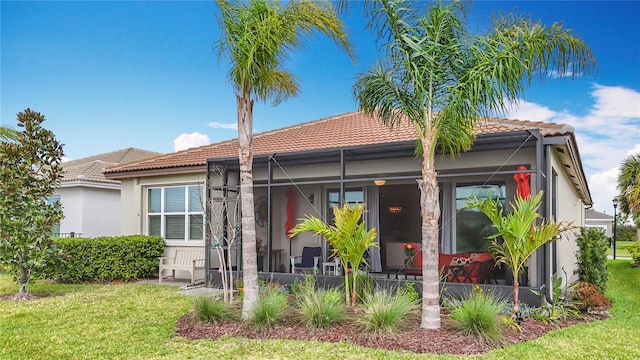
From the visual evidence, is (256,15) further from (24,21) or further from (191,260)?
(24,21)

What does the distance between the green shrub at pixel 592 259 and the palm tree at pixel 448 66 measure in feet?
17.6

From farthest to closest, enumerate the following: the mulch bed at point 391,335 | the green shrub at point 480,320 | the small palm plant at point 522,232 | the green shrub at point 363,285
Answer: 1. the green shrub at point 363,285
2. the small palm plant at point 522,232
3. the green shrub at point 480,320
4. the mulch bed at point 391,335

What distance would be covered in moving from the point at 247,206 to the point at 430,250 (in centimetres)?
313

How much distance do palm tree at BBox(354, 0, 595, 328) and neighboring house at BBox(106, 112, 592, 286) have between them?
143 cm

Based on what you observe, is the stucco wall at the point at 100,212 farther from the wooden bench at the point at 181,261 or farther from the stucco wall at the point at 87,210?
the wooden bench at the point at 181,261

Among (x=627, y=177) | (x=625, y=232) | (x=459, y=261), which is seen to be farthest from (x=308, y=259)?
(x=625, y=232)

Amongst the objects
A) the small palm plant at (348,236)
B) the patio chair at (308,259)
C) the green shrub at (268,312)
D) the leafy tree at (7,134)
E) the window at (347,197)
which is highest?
the leafy tree at (7,134)

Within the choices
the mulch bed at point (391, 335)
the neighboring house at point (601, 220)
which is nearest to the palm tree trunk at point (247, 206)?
the mulch bed at point (391, 335)

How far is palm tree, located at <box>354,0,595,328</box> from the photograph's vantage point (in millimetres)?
7355

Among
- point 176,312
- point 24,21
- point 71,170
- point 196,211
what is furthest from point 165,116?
point 176,312

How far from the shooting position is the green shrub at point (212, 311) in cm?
786

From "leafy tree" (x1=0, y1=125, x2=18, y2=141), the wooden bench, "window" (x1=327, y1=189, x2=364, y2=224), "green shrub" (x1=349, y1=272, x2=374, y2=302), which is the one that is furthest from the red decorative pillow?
"leafy tree" (x1=0, y1=125, x2=18, y2=141)

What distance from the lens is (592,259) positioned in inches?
445

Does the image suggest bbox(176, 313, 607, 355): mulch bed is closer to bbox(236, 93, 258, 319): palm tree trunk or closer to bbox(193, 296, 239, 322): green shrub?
bbox(193, 296, 239, 322): green shrub
